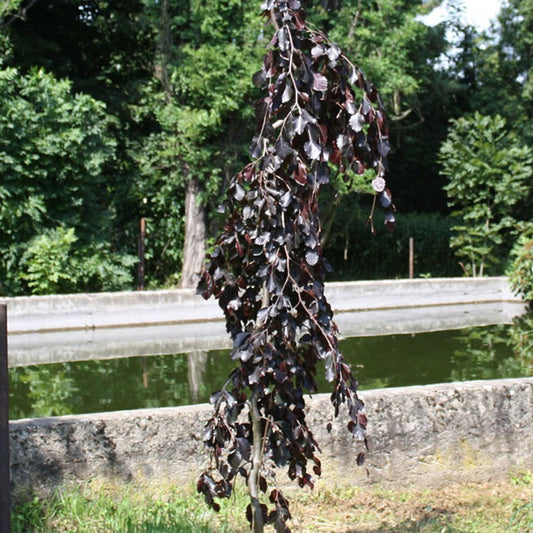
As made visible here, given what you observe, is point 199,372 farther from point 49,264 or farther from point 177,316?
point 49,264

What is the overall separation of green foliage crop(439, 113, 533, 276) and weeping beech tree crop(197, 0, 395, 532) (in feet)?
44.2

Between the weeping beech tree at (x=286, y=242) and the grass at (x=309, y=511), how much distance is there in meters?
0.59

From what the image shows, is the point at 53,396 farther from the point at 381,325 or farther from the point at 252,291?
the point at 381,325

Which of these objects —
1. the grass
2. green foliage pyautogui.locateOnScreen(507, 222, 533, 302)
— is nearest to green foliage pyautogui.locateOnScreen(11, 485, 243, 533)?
the grass

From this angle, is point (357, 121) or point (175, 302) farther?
point (175, 302)

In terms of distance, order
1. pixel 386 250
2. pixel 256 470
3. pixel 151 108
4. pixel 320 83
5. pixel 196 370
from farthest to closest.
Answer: pixel 386 250
pixel 151 108
pixel 196 370
pixel 256 470
pixel 320 83

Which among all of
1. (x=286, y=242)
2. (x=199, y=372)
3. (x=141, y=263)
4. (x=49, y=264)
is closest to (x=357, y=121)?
(x=286, y=242)

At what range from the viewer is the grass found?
136 inches

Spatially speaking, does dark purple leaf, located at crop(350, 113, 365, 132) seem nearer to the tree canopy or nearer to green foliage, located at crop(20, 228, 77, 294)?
green foliage, located at crop(20, 228, 77, 294)

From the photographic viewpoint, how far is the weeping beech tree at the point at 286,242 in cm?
280

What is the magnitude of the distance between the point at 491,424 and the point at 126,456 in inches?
75.0

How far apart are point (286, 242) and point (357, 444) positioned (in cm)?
164

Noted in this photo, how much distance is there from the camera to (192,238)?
A: 15.0 metres

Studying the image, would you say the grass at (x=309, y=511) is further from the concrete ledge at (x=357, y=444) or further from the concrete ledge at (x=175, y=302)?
the concrete ledge at (x=175, y=302)
